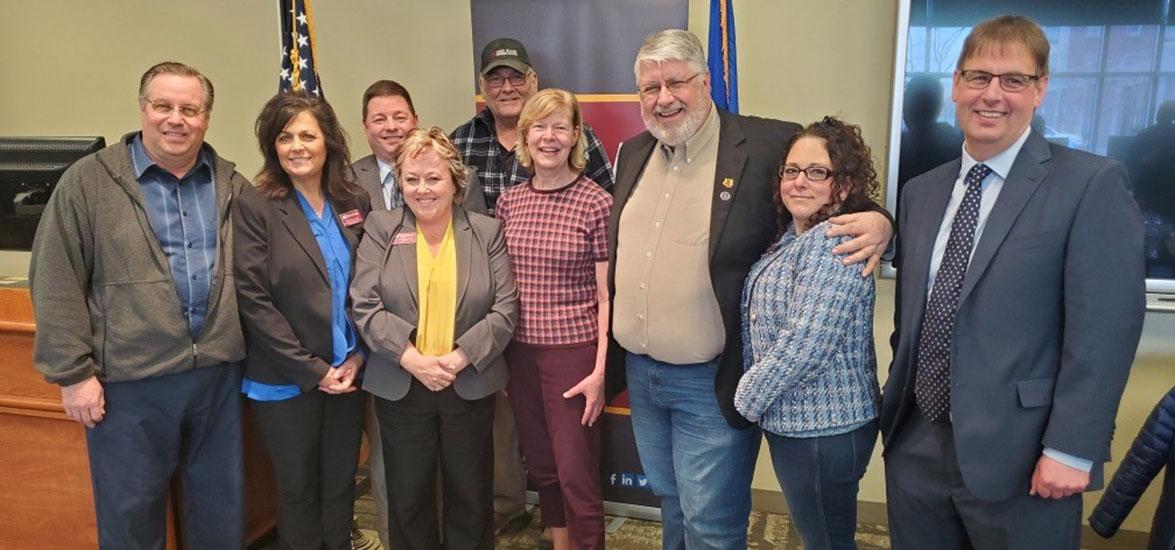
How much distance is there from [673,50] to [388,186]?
1267 mm

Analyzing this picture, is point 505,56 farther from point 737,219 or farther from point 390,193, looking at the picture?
point 737,219

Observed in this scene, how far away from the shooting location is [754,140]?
192cm

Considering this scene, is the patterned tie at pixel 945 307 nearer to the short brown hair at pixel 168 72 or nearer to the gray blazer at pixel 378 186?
the gray blazer at pixel 378 186

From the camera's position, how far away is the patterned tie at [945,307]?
154 centimetres

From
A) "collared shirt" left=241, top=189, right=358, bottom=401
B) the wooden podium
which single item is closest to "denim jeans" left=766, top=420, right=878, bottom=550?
"collared shirt" left=241, top=189, right=358, bottom=401

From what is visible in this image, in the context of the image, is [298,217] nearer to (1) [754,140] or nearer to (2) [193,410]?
(2) [193,410]

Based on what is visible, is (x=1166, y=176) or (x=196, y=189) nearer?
(x=196, y=189)

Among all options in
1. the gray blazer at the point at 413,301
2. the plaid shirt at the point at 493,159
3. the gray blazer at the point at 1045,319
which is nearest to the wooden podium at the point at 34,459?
the gray blazer at the point at 413,301

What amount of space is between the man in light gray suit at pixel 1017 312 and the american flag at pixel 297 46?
2.49 meters

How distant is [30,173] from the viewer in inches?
96.0

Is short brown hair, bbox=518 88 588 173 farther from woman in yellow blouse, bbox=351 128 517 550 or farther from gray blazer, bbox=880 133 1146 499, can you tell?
gray blazer, bbox=880 133 1146 499

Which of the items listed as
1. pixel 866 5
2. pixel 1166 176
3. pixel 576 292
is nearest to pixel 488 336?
pixel 576 292

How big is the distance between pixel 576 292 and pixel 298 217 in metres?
0.86

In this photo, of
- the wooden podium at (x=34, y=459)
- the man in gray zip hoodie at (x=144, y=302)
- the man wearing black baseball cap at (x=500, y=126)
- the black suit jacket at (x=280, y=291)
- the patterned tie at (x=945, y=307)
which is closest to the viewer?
the patterned tie at (x=945, y=307)
